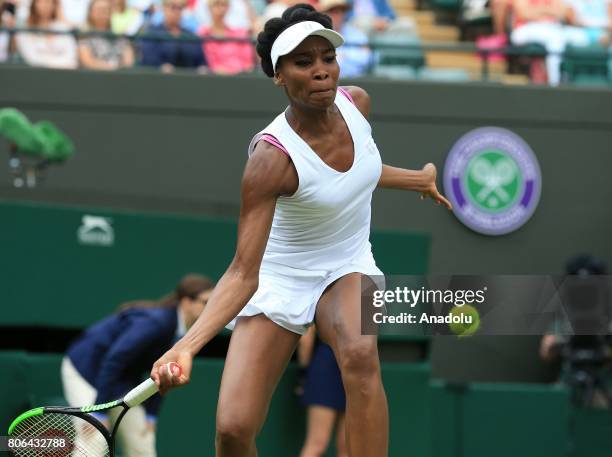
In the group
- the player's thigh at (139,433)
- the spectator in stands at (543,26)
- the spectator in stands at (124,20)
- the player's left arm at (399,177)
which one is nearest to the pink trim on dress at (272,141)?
the player's left arm at (399,177)

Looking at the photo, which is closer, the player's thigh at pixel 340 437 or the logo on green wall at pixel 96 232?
the player's thigh at pixel 340 437

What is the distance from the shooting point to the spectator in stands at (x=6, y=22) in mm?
10609

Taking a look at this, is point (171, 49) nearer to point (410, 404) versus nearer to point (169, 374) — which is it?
point (410, 404)

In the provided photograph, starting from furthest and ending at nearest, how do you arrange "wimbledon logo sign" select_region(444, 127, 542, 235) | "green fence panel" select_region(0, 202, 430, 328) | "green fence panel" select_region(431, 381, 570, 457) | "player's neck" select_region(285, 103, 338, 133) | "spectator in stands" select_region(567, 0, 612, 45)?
"spectator in stands" select_region(567, 0, 612, 45), "wimbledon logo sign" select_region(444, 127, 542, 235), "green fence panel" select_region(431, 381, 570, 457), "green fence panel" select_region(0, 202, 430, 328), "player's neck" select_region(285, 103, 338, 133)

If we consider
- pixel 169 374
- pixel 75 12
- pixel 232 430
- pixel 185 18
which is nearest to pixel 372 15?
pixel 185 18

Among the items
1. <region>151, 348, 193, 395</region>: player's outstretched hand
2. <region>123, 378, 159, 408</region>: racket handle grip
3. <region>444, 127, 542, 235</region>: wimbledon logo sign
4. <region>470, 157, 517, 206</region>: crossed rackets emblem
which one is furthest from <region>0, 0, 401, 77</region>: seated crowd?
<region>151, 348, 193, 395</region>: player's outstretched hand

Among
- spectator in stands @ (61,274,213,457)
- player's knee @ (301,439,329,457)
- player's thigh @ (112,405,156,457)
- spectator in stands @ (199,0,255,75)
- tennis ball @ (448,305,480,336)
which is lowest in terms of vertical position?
player's knee @ (301,439,329,457)

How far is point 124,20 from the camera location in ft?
36.0

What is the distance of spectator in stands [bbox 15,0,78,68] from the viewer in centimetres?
1055

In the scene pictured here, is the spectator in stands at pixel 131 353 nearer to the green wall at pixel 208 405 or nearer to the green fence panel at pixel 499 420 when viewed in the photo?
the green wall at pixel 208 405

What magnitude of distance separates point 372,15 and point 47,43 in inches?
109

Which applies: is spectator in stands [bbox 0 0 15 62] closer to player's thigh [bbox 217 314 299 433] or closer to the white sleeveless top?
the white sleeveless top

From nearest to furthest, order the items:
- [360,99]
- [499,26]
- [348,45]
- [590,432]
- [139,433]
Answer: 1. [360,99]
2. [139,433]
3. [348,45]
4. [590,432]
5. [499,26]

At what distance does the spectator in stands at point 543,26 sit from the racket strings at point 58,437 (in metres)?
7.07
